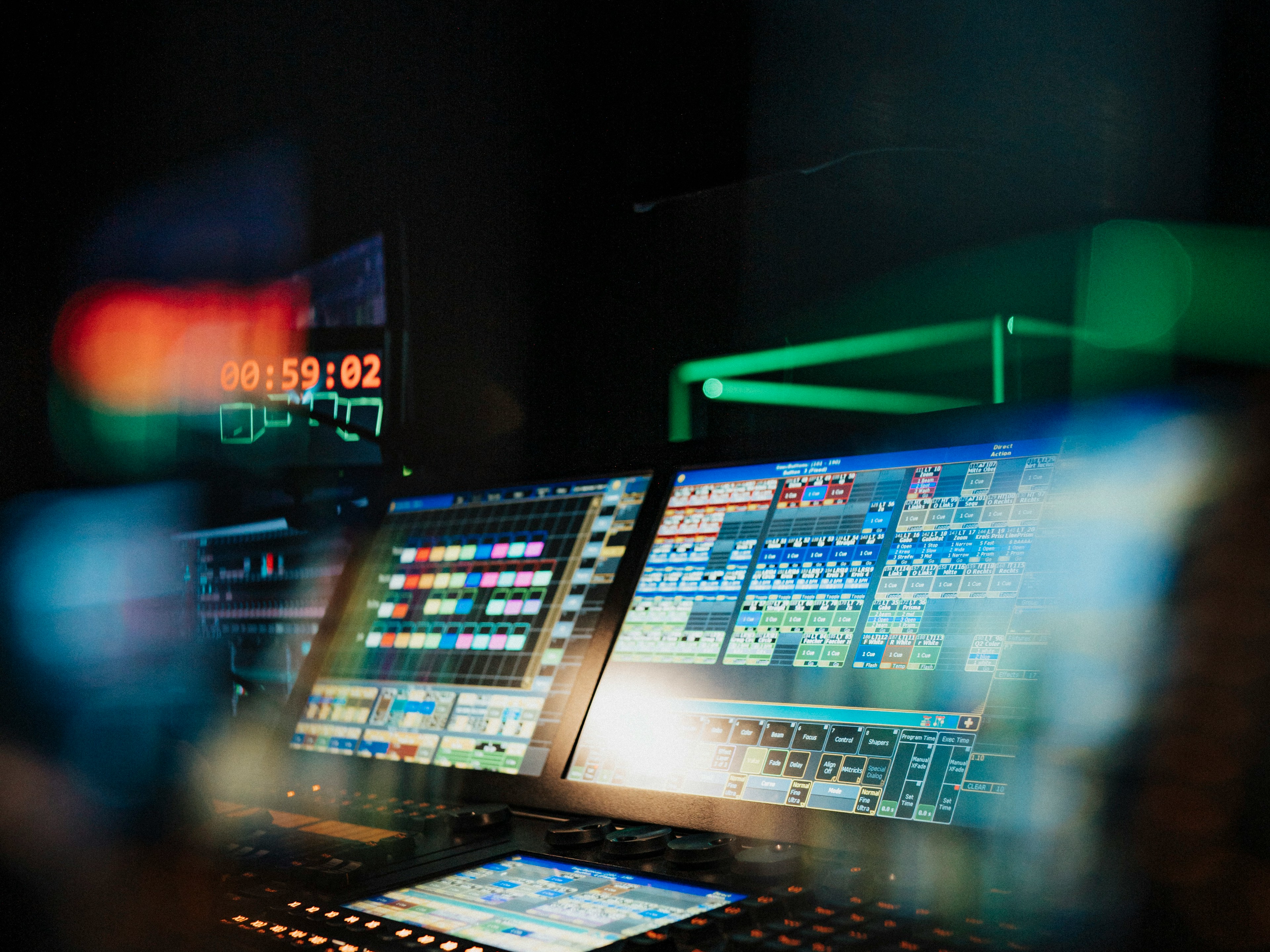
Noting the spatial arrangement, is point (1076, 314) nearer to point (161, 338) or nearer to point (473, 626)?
point (473, 626)

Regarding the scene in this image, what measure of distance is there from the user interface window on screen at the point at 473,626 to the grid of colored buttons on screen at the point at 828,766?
0.17 m

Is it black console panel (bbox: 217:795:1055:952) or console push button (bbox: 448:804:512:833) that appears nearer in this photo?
black console panel (bbox: 217:795:1055:952)

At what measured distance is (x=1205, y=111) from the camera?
4.80 ft

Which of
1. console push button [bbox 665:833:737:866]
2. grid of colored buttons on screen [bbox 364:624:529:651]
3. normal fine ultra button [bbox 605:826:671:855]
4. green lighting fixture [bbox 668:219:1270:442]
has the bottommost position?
normal fine ultra button [bbox 605:826:671:855]

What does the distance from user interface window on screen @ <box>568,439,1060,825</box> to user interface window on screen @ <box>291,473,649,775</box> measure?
2.9 inches

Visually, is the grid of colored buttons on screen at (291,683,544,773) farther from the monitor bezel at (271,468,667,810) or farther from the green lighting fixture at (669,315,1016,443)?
the green lighting fixture at (669,315,1016,443)

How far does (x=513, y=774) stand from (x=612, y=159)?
3.45ft

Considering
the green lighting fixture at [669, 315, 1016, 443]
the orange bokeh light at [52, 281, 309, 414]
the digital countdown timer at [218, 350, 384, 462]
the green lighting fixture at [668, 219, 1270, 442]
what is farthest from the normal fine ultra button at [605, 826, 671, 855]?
the orange bokeh light at [52, 281, 309, 414]

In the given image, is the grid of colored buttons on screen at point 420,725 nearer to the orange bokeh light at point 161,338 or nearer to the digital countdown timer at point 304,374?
the digital countdown timer at point 304,374

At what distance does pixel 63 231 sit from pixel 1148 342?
2.21m

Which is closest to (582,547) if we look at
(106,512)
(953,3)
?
(953,3)

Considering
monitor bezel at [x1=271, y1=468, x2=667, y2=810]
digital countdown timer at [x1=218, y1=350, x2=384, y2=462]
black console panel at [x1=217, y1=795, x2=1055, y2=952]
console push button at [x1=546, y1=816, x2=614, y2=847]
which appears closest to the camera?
black console panel at [x1=217, y1=795, x2=1055, y2=952]

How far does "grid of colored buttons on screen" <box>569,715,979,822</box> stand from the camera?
746 mm

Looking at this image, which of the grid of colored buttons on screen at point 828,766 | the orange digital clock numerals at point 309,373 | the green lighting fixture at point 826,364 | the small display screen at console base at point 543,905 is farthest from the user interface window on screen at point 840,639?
the orange digital clock numerals at point 309,373
